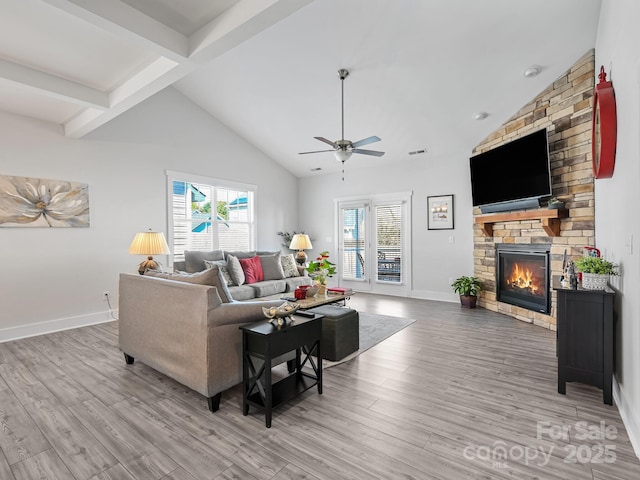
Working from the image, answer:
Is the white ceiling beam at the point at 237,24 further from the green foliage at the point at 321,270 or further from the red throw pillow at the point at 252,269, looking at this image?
the red throw pillow at the point at 252,269

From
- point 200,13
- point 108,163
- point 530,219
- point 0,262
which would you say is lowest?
point 0,262

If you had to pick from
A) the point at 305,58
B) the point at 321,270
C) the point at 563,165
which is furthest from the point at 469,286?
the point at 305,58

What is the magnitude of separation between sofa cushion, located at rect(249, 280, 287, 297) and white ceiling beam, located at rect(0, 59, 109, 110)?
9.91 ft

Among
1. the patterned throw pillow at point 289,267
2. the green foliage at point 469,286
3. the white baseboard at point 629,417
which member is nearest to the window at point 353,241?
the patterned throw pillow at point 289,267

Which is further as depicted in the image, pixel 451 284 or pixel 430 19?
pixel 451 284

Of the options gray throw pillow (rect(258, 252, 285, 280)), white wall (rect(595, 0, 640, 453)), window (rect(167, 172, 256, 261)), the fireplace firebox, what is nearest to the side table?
white wall (rect(595, 0, 640, 453))

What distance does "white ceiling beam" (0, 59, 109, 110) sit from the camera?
3.09m

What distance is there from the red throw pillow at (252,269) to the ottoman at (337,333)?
221cm

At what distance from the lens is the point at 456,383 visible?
2707 millimetres

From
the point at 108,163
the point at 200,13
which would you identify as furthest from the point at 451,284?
the point at 108,163

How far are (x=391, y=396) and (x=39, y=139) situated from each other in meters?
5.21

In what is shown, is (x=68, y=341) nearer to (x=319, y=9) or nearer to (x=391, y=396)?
(x=391, y=396)

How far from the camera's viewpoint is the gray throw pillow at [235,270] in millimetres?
5062

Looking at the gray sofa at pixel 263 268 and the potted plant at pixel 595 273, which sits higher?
the potted plant at pixel 595 273
